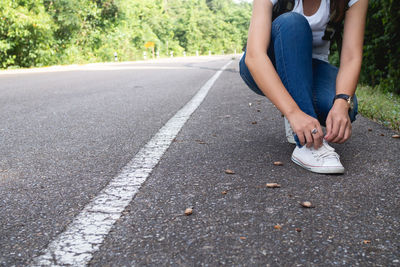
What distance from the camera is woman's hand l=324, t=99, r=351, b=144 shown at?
1706 mm

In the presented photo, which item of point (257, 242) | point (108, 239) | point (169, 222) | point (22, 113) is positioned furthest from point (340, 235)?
point (22, 113)

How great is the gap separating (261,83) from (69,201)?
3.56 feet

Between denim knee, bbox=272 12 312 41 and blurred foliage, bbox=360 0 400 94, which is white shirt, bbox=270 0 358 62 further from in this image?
blurred foliage, bbox=360 0 400 94

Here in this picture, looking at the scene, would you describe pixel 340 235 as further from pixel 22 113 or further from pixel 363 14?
pixel 22 113

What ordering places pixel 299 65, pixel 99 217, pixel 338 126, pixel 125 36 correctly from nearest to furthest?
pixel 99 217 → pixel 338 126 → pixel 299 65 → pixel 125 36

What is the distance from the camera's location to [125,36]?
25562mm

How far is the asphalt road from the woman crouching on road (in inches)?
7.4

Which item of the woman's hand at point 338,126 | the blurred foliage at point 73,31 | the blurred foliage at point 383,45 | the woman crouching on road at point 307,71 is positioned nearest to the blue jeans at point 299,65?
the woman crouching on road at point 307,71

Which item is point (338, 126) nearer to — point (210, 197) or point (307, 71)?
point (307, 71)

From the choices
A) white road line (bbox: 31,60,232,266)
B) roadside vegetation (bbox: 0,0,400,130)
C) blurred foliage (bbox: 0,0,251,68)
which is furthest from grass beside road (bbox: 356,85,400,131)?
blurred foliage (bbox: 0,0,251,68)

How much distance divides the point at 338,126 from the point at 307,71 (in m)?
0.41

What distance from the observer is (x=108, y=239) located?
1195 mm

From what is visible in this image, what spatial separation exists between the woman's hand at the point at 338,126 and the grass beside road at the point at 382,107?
1265 mm

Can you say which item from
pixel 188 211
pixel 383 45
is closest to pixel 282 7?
pixel 188 211
